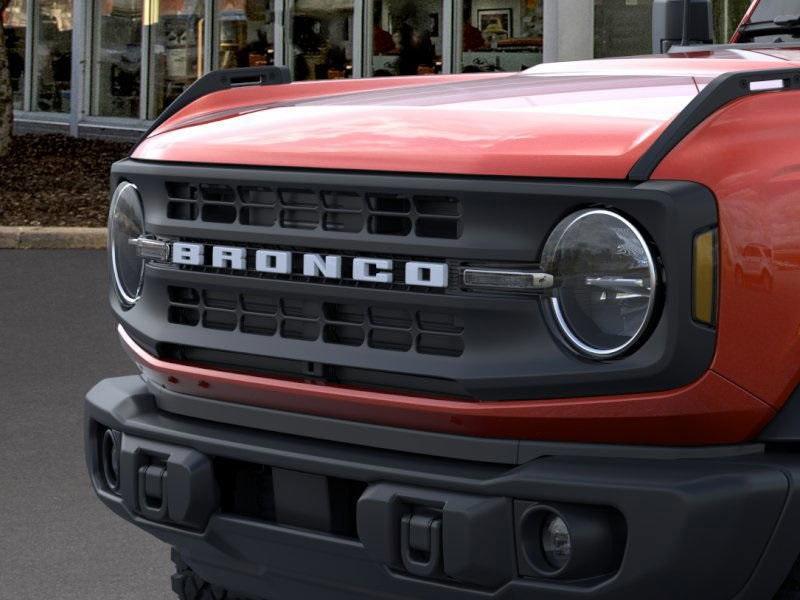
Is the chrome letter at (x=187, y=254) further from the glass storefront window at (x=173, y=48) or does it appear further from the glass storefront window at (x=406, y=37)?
the glass storefront window at (x=173, y=48)

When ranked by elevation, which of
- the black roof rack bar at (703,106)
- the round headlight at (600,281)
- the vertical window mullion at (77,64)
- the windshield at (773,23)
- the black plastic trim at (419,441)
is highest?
the vertical window mullion at (77,64)

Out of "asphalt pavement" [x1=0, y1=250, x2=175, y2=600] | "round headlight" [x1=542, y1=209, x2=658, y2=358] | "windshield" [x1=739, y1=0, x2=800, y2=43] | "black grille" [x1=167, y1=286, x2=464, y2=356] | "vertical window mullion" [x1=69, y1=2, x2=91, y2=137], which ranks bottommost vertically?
"asphalt pavement" [x1=0, y1=250, x2=175, y2=600]

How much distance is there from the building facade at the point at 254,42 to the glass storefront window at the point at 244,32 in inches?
0.8

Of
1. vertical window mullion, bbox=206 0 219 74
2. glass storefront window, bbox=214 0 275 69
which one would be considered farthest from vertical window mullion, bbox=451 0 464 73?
vertical window mullion, bbox=206 0 219 74

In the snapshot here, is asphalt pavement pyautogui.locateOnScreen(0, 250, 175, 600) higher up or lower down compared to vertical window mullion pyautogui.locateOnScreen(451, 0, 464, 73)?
lower down

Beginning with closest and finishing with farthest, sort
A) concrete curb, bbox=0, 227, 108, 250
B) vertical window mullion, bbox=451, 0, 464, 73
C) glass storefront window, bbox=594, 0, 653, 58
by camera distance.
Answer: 1. concrete curb, bbox=0, 227, 108, 250
2. glass storefront window, bbox=594, 0, 653, 58
3. vertical window mullion, bbox=451, 0, 464, 73

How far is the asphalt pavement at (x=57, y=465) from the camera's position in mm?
4805

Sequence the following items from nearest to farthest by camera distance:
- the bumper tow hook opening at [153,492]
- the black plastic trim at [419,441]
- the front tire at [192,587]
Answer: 1. the black plastic trim at [419,441]
2. the bumper tow hook opening at [153,492]
3. the front tire at [192,587]

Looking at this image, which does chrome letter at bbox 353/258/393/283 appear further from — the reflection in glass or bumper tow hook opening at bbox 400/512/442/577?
the reflection in glass

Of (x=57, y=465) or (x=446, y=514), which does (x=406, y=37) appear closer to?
(x=57, y=465)

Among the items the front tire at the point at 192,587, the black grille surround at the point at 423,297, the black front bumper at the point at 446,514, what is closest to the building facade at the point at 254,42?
the front tire at the point at 192,587

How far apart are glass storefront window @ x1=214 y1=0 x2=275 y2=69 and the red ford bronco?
1918 cm

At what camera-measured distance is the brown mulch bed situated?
14.4 meters

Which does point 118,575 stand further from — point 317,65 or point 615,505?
point 317,65
